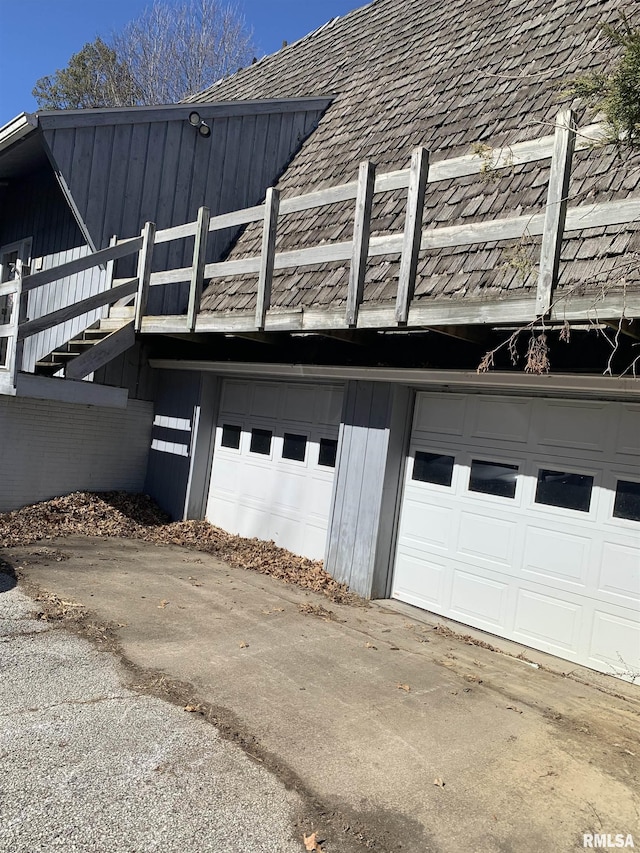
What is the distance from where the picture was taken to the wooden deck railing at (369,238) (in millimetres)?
4742

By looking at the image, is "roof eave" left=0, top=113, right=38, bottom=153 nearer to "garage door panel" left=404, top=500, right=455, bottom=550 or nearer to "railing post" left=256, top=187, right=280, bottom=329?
"railing post" left=256, top=187, right=280, bottom=329

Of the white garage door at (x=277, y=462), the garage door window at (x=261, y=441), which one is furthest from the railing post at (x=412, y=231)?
the garage door window at (x=261, y=441)

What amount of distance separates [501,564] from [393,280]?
9.98 feet

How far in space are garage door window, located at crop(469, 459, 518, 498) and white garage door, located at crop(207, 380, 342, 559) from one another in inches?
80.1

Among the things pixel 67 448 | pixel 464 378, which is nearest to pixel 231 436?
pixel 67 448

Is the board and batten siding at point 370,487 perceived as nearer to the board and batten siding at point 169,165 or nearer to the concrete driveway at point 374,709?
the concrete driveway at point 374,709

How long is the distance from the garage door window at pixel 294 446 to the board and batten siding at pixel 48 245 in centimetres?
357

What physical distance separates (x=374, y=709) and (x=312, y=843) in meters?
1.59

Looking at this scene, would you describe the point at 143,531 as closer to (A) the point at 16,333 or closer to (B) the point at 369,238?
(A) the point at 16,333

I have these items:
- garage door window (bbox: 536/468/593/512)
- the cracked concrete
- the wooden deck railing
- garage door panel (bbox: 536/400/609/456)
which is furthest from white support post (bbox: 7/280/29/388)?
garage door window (bbox: 536/468/593/512)

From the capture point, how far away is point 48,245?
11797 millimetres

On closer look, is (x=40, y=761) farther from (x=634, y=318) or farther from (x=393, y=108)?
(x=393, y=108)

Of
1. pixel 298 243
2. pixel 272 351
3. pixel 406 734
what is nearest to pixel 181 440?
pixel 272 351

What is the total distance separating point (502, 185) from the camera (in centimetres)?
698
